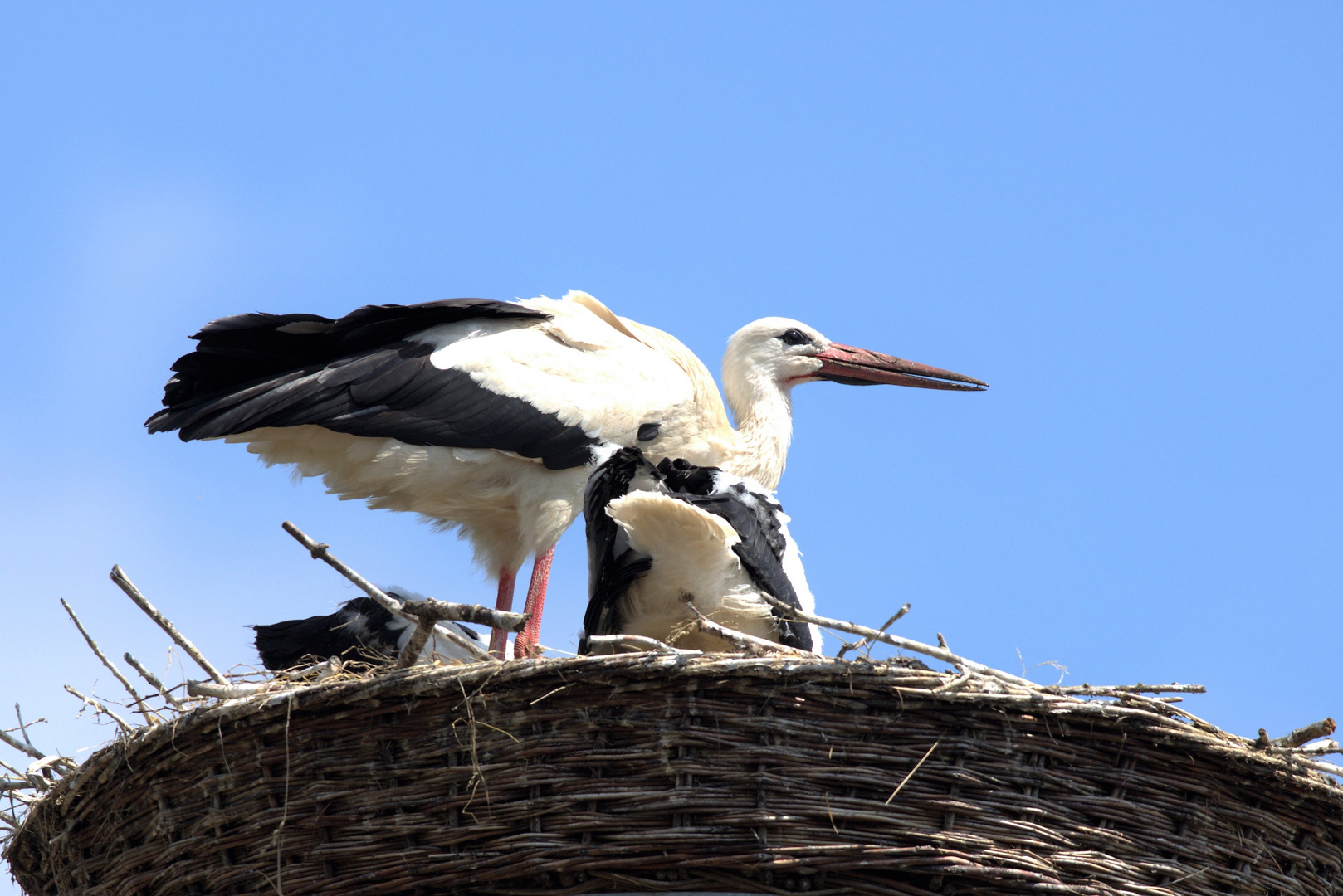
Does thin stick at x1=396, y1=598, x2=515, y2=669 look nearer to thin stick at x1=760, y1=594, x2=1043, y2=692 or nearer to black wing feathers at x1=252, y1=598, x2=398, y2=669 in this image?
thin stick at x1=760, y1=594, x2=1043, y2=692

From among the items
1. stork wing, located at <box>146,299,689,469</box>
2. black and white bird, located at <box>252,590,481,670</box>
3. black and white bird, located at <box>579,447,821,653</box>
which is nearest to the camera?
black and white bird, located at <box>579,447,821,653</box>

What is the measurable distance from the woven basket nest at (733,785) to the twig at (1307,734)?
0.24 ft

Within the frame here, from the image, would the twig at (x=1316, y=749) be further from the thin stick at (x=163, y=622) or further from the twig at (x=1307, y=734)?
the thin stick at (x=163, y=622)

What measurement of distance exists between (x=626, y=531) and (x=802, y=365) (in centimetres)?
313

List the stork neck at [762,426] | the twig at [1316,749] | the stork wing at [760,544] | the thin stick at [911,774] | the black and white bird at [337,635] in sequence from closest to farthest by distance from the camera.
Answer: the thin stick at [911,774] → the twig at [1316,749] → the stork wing at [760,544] → the black and white bird at [337,635] → the stork neck at [762,426]

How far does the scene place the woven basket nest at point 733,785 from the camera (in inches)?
146

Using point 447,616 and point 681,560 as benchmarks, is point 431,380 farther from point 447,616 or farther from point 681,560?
point 447,616

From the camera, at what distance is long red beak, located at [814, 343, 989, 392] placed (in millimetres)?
7668

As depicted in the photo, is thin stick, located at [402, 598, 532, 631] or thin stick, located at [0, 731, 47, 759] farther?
thin stick, located at [0, 731, 47, 759]

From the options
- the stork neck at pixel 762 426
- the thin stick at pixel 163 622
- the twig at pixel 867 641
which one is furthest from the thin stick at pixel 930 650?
the stork neck at pixel 762 426

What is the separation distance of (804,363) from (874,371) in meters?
0.39

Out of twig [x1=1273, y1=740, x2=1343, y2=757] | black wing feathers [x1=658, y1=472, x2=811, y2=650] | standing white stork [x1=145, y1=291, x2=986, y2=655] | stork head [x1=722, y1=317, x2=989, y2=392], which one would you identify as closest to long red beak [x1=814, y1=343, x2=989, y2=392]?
stork head [x1=722, y1=317, x2=989, y2=392]

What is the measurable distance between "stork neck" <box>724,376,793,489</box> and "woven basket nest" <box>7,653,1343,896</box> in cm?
340

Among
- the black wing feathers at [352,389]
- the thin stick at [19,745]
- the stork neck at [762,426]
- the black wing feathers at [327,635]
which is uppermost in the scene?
the stork neck at [762,426]
